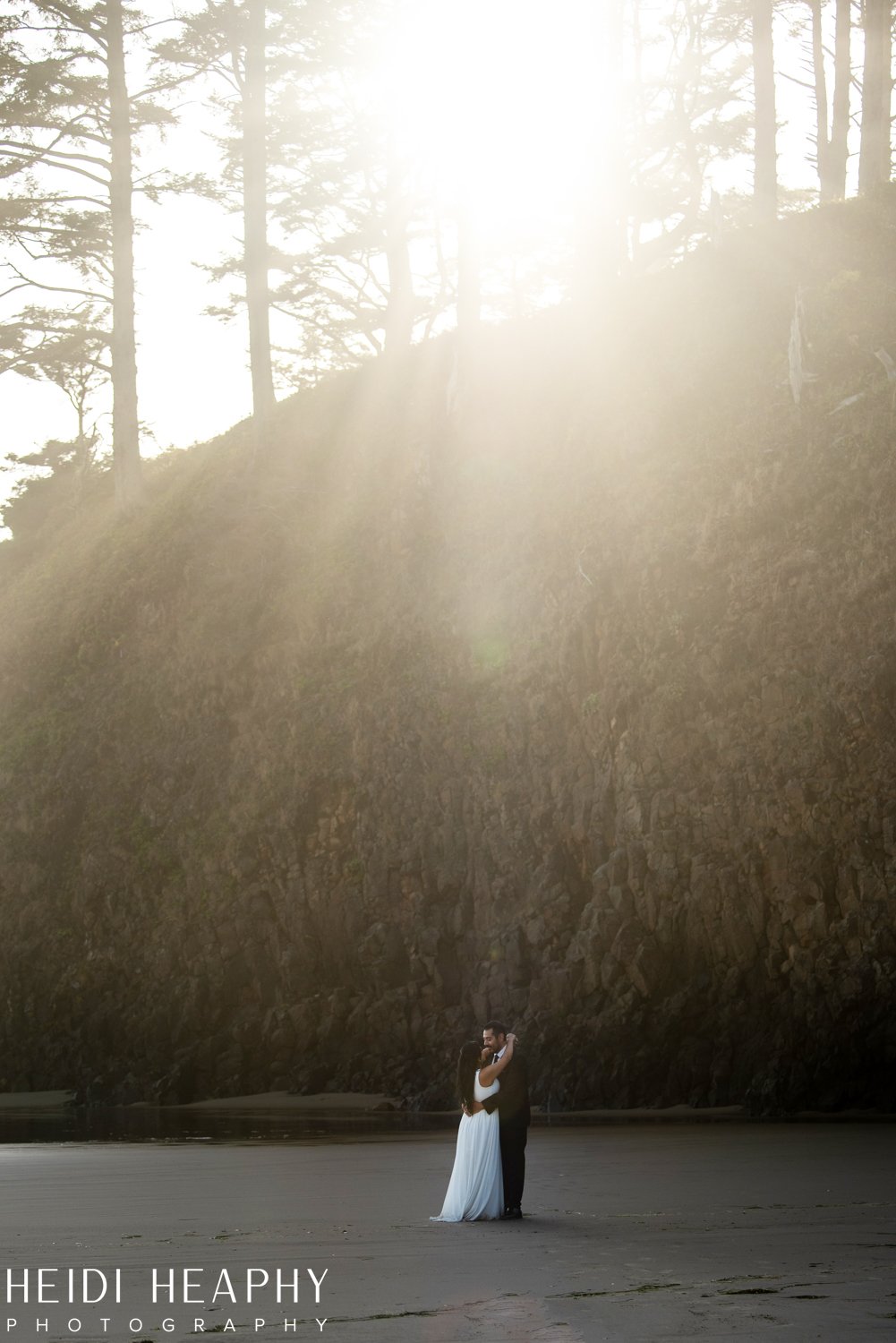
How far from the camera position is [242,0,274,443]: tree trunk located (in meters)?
33.8

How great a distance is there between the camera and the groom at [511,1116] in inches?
436

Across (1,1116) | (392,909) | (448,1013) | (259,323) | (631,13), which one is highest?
(631,13)

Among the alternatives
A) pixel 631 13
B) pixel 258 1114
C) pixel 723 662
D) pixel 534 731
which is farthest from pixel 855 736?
pixel 631 13

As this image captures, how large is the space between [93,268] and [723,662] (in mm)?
21494

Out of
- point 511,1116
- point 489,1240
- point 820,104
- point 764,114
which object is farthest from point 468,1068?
point 820,104

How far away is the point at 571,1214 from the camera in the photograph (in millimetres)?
10711

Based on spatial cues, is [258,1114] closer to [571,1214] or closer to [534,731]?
[534,731]

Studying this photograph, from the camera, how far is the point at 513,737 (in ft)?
78.3

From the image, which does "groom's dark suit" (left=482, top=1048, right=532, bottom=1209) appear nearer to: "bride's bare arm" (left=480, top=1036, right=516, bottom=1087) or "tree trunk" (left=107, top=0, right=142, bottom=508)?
"bride's bare arm" (left=480, top=1036, right=516, bottom=1087)

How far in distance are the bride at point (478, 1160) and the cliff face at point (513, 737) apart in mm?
7881

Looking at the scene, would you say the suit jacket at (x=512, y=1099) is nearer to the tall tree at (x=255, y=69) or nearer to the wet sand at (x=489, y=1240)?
the wet sand at (x=489, y=1240)

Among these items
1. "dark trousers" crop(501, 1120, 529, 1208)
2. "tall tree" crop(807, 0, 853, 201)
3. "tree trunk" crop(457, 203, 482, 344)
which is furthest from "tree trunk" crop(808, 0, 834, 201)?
"dark trousers" crop(501, 1120, 529, 1208)

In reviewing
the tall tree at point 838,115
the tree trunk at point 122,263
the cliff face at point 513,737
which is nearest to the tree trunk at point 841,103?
the tall tree at point 838,115

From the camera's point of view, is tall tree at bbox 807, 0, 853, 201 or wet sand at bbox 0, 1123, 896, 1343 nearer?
wet sand at bbox 0, 1123, 896, 1343
